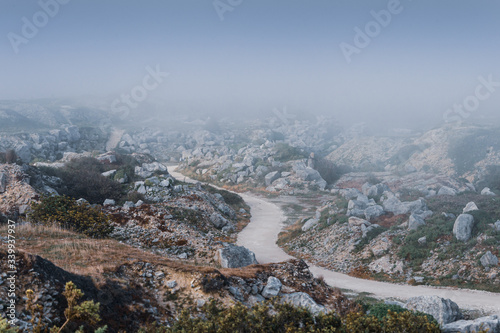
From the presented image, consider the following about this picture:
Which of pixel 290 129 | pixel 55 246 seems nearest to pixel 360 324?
pixel 55 246

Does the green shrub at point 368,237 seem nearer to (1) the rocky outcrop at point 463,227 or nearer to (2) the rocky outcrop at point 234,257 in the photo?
A: (1) the rocky outcrop at point 463,227

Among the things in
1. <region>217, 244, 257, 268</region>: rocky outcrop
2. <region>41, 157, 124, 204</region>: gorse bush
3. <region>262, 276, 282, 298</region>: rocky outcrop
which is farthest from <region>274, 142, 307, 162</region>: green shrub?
<region>262, 276, 282, 298</region>: rocky outcrop

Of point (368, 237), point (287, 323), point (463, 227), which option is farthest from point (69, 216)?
point (463, 227)

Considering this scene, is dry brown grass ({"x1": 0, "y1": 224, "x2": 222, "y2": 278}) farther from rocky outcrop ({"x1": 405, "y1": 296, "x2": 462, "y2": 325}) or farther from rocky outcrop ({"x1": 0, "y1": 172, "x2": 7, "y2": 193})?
rocky outcrop ({"x1": 0, "y1": 172, "x2": 7, "y2": 193})

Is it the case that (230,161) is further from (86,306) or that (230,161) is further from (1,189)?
(86,306)

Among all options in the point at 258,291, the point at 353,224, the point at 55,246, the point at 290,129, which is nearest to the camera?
the point at 258,291

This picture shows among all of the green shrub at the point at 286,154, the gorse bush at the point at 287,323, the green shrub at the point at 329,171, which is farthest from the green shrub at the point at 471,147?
the gorse bush at the point at 287,323
